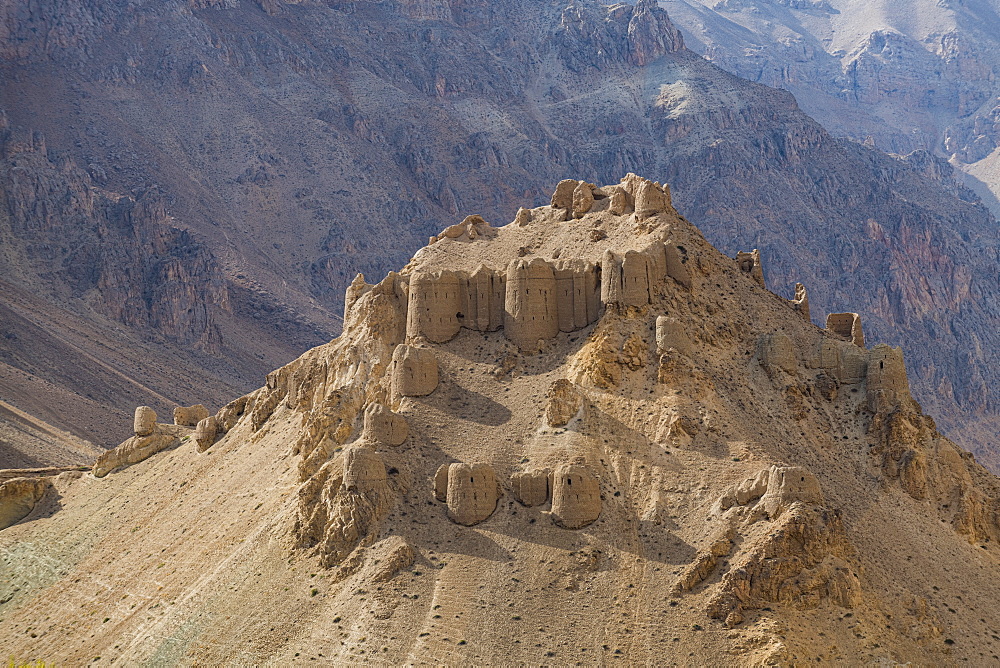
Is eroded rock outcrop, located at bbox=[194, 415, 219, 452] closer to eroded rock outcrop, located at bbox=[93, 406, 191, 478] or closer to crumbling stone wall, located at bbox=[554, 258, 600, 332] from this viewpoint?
eroded rock outcrop, located at bbox=[93, 406, 191, 478]

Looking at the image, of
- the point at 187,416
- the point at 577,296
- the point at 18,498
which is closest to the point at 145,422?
the point at 187,416

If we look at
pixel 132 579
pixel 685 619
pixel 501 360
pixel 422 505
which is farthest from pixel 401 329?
pixel 685 619

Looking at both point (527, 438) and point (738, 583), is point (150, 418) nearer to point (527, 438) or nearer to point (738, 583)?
point (527, 438)

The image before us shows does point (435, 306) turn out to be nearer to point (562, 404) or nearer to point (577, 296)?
point (577, 296)

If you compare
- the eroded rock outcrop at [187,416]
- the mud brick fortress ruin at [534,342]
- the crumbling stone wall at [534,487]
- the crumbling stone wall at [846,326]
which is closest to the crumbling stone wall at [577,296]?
the mud brick fortress ruin at [534,342]

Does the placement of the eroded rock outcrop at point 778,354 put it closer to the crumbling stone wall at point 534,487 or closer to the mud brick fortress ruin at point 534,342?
the mud brick fortress ruin at point 534,342

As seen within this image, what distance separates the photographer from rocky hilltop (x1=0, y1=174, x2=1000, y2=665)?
6650cm

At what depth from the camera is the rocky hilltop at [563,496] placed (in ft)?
218

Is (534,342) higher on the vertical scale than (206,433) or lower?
higher

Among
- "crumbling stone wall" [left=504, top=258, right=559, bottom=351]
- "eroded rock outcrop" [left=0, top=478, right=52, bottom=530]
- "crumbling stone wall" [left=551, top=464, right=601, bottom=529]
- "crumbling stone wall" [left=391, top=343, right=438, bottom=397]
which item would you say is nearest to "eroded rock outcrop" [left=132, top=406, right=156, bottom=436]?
"eroded rock outcrop" [left=0, top=478, right=52, bottom=530]

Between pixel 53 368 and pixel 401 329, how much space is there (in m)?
108

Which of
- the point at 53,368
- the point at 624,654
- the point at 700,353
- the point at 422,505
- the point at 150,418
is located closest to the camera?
the point at 624,654

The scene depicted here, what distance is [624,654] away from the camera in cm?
6488

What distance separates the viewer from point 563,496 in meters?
71.1
